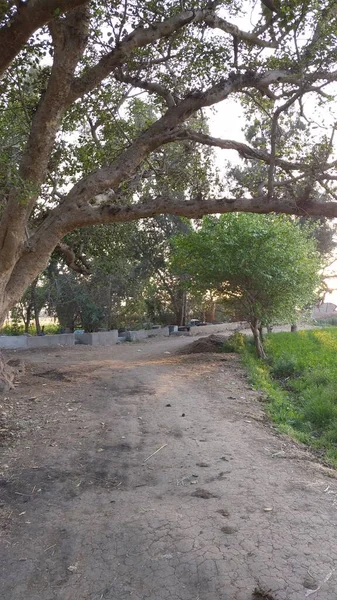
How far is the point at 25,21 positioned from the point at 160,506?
4.46 meters

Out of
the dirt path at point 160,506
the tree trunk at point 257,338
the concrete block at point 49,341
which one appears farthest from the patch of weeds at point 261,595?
the concrete block at point 49,341

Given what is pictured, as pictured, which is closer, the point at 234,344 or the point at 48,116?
the point at 48,116

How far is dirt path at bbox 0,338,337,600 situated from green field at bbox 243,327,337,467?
Answer: 25.3 inches

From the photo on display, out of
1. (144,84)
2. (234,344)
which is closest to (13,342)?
(234,344)

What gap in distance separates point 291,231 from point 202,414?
7.83m

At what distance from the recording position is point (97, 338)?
20.2 metres

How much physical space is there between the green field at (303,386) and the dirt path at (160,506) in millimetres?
642

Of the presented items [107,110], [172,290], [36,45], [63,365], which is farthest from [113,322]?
[36,45]

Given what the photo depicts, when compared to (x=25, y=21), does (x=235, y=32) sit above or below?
above

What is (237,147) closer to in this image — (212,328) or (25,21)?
(25,21)

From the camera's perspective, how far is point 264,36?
8648 millimetres

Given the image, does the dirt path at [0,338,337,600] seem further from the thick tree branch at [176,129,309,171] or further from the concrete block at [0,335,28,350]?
the concrete block at [0,335,28,350]

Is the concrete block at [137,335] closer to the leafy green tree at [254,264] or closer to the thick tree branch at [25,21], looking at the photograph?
the leafy green tree at [254,264]

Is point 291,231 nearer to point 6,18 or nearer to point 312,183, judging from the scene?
point 312,183
